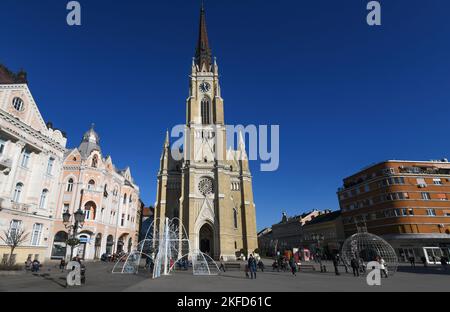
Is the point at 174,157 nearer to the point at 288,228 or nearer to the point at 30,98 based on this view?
the point at 30,98

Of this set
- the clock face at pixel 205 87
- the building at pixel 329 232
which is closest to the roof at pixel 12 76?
the clock face at pixel 205 87

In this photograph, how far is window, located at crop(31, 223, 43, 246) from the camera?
2541 cm

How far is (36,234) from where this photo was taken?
25922mm

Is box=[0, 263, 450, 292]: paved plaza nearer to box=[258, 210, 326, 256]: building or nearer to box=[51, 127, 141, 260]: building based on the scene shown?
box=[51, 127, 141, 260]: building

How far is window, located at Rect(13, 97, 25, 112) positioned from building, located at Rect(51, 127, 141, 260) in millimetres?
14393

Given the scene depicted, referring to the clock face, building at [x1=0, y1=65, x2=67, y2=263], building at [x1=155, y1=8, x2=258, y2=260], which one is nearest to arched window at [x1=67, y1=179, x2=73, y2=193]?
building at [x1=0, y1=65, x2=67, y2=263]

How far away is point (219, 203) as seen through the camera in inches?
1732

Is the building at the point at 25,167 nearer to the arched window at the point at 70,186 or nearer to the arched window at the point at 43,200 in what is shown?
the arched window at the point at 43,200

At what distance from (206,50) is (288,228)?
61.0 metres

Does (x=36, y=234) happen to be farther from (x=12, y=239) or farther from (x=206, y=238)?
(x=206, y=238)

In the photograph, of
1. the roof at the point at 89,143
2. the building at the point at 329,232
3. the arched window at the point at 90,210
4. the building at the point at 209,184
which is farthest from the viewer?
the building at the point at 329,232

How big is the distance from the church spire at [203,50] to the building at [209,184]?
517 centimetres

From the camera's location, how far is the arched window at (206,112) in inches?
2147
